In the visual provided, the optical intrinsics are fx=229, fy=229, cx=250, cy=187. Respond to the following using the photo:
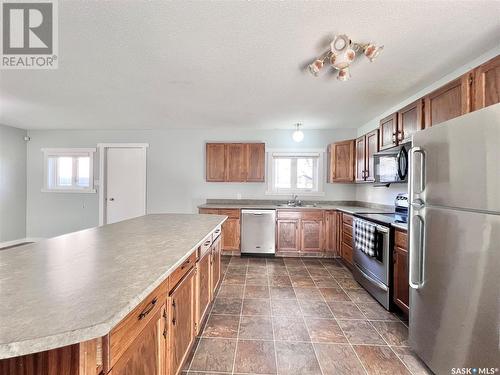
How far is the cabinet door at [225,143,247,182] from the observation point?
454 centimetres

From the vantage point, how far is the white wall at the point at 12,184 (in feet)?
14.5

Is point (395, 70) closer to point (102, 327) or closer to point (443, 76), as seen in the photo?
point (443, 76)

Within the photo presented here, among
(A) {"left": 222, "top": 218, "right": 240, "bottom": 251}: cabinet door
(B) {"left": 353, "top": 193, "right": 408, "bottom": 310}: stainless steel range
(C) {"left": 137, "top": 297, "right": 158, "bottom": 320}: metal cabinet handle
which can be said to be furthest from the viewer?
(A) {"left": 222, "top": 218, "right": 240, "bottom": 251}: cabinet door

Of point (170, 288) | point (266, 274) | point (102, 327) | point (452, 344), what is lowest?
point (266, 274)

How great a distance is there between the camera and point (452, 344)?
135cm

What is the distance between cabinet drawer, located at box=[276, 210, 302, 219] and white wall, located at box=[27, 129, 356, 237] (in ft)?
2.47

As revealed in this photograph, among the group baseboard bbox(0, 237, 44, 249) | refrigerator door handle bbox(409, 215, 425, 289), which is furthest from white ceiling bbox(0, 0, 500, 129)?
baseboard bbox(0, 237, 44, 249)

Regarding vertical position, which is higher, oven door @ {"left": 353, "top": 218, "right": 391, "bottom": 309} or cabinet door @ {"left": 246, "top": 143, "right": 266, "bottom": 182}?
cabinet door @ {"left": 246, "top": 143, "right": 266, "bottom": 182}

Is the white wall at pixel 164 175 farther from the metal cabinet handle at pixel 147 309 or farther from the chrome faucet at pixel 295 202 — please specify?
the metal cabinet handle at pixel 147 309

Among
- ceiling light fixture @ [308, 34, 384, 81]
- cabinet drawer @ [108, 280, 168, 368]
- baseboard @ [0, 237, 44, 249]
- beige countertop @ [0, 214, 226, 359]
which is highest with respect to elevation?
ceiling light fixture @ [308, 34, 384, 81]

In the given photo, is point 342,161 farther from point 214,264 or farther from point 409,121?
point 214,264

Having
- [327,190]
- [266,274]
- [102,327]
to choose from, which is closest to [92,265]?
[102,327]

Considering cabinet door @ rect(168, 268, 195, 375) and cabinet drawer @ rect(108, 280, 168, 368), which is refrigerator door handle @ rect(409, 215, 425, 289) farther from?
cabinet drawer @ rect(108, 280, 168, 368)

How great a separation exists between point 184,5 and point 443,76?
2606mm
